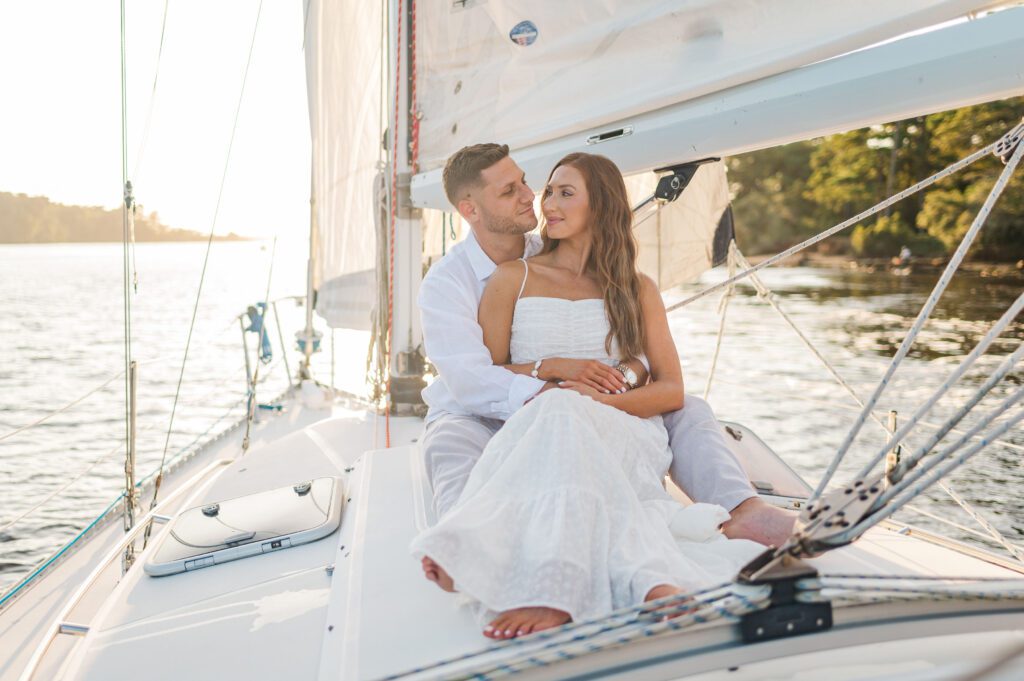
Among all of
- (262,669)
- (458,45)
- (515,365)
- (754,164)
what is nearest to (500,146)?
(458,45)

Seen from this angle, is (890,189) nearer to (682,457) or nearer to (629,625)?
(682,457)

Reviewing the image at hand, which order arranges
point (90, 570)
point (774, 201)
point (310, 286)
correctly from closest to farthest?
1. point (90, 570)
2. point (310, 286)
3. point (774, 201)

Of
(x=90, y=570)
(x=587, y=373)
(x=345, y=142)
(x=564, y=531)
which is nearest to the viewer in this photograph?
(x=564, y=531)

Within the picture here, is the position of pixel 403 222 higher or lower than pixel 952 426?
higher

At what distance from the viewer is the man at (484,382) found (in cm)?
170

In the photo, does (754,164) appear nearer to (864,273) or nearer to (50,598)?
(864,273)

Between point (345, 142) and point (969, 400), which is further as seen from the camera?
point (345, 142)

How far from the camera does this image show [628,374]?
197cm

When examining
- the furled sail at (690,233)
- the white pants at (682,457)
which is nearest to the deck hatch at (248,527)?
the white pants at (682,457)

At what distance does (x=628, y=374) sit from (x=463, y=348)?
413mm

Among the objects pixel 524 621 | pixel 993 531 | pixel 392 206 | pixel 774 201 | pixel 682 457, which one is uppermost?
pixel 774 201

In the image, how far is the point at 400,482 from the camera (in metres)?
1.97

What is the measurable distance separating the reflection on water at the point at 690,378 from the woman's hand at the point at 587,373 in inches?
37.1

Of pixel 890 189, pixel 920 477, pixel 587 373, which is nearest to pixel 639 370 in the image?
pixel 587 373
